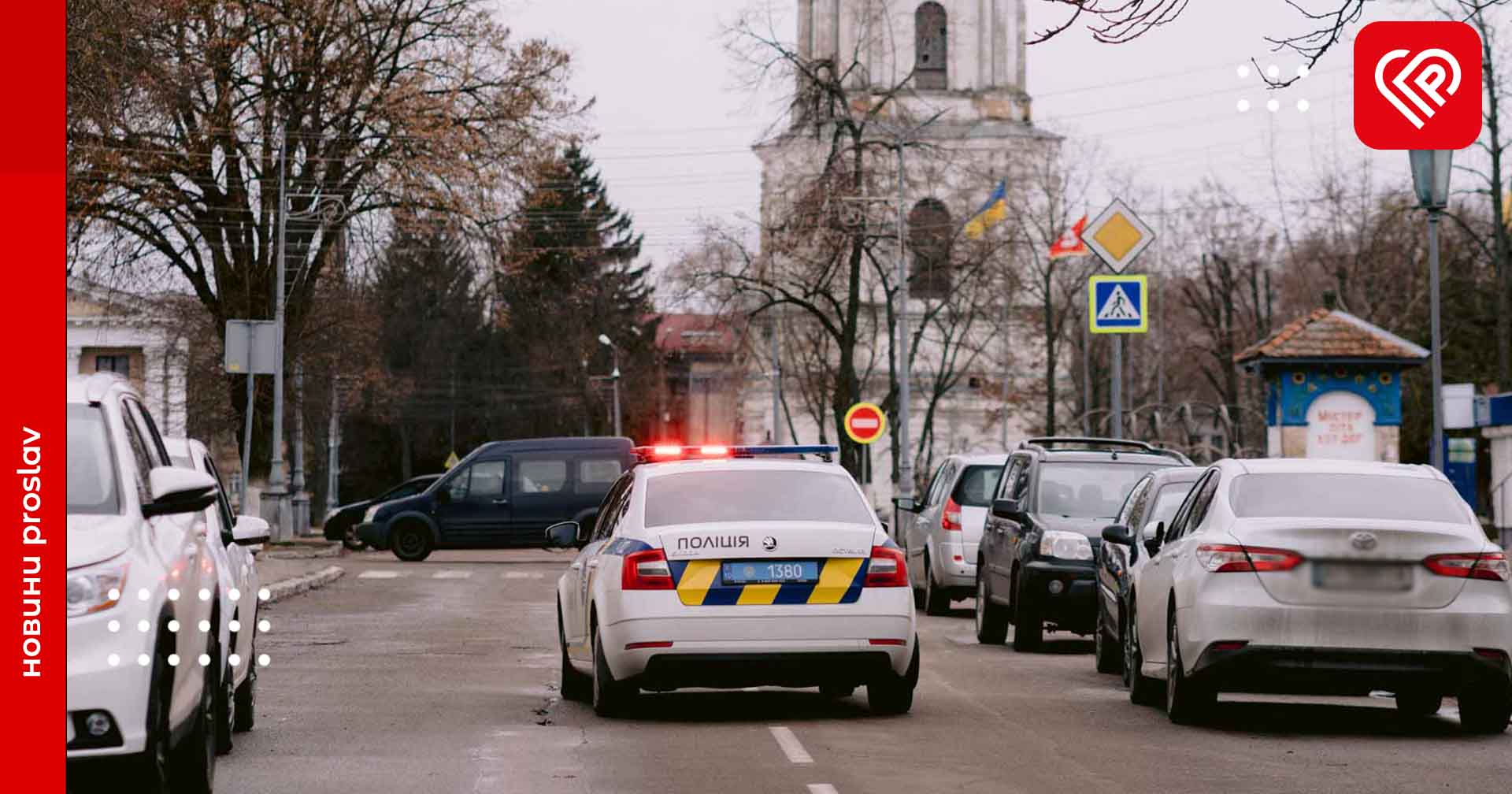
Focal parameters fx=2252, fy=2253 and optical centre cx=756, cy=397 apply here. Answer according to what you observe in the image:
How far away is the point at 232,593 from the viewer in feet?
31.8

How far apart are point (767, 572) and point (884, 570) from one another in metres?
0.69


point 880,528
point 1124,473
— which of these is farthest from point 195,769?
point 1124,473

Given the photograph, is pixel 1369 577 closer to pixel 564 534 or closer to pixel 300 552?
pixel 564 534

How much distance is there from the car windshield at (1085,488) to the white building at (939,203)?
104 ft

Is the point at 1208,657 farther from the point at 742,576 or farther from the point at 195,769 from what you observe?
the point at 195,769

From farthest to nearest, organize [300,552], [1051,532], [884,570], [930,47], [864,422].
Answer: [930,47] → [864,422] → [300,552] → [1051,532] → [884,570]

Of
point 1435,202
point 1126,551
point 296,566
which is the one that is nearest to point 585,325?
point 296,566

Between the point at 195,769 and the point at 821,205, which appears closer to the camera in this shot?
the point at 195,769

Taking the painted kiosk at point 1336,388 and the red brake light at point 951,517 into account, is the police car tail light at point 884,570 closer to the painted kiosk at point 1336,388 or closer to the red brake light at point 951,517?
the red brake light at point 951,517

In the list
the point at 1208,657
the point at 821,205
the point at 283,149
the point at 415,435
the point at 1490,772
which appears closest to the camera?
the point at 1490,772

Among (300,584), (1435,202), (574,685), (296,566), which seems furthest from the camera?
(296,566)

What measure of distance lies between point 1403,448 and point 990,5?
18495mm

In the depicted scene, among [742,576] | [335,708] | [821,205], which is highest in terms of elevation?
[821,205]

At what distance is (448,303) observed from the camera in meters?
106
